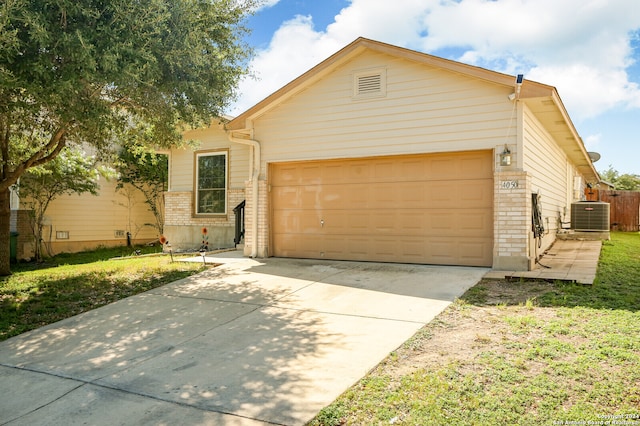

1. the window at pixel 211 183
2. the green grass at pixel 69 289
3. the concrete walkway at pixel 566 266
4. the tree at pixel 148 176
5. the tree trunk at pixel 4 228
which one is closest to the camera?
the green grass at pixel 69 289

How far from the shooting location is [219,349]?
479 centimetres

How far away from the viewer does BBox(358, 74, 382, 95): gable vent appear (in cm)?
937

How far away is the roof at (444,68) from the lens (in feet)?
26.1

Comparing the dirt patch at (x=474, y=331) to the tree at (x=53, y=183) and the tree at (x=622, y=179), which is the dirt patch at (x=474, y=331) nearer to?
the tree at (x=53, y=183)

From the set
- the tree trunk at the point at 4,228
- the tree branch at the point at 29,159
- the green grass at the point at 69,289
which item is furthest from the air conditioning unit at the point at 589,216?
the tree trunk at the point at 4,228

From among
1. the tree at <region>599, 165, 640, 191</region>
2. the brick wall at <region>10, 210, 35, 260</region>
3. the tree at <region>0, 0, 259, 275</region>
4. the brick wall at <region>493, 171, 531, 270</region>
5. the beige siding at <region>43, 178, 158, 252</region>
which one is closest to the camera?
the tree at <region>0, 0, 259, 275</region>

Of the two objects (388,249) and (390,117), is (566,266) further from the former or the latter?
(390,117)

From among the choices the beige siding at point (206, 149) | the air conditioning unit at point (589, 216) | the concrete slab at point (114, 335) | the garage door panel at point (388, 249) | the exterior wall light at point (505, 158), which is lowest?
the concrete slab at point (114, 335)

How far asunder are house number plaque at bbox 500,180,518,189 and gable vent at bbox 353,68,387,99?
9.76ft

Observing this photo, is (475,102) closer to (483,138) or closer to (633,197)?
(483,138)

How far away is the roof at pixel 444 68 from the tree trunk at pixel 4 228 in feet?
15.9

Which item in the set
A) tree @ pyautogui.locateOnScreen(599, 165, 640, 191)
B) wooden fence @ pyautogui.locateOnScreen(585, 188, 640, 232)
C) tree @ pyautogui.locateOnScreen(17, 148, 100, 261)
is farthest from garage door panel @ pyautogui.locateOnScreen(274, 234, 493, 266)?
tree @ pyautogui.locateOnScreen(599, 165, 640, 191)

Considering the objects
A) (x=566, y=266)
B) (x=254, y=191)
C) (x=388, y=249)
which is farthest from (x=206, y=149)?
(x=566, y=266)

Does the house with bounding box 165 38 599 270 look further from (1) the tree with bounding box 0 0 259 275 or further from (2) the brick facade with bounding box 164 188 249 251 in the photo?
(2) the brick facade with bounding box 164 188 249 251
